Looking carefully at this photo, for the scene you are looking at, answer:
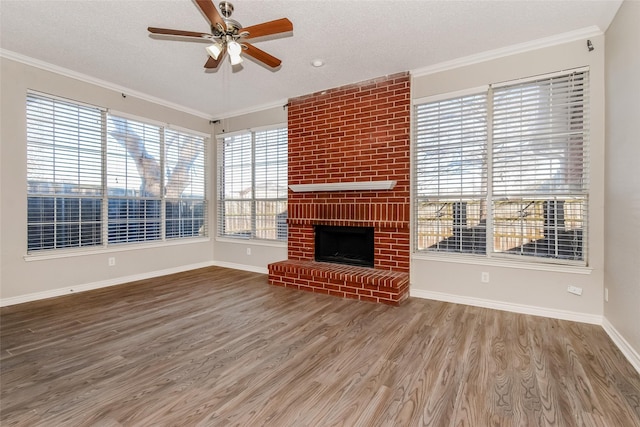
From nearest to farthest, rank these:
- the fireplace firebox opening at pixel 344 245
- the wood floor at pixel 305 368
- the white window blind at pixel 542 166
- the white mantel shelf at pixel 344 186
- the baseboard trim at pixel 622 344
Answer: the wood floor at pixel 305 368 → the baseboard trim at pixel 622 344 → the white window blind at pixel 542 166 → the white mantel shelf at pixel 344 186 → the fireplace firebox opening at pixel 344 245

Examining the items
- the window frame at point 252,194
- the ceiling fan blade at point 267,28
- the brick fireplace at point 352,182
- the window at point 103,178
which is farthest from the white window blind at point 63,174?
the ceiling fan blade at point 267,28

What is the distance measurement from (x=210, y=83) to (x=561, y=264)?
4.75m

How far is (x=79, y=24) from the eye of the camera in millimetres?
2807

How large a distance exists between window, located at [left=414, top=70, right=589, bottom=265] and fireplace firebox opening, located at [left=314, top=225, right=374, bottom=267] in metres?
0.70

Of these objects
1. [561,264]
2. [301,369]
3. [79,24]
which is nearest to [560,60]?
[561,264]

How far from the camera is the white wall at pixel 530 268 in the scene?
285 centimetres

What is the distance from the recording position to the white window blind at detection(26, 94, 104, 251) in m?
3.60

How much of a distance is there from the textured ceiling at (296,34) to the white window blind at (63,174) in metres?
0.58

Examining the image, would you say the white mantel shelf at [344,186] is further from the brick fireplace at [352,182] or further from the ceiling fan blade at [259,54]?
the ceiling fan blade at [259,54]

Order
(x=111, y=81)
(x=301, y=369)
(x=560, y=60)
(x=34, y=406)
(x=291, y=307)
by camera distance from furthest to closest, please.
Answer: (x=111, y=81) < (x=291, y=307) < (x=560, y=60) < (x=301, y=369) < (x=34, y=406)

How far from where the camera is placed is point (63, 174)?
12.6 ft

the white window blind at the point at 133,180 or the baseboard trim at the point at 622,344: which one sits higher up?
the white window blind at the point at 133,180

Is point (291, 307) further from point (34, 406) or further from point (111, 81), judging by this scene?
point (111, 81)

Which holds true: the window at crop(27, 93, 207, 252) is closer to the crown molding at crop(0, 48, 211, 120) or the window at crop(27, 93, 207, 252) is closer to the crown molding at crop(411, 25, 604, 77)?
the crown molding at crop(0, 48, 211, 120)
